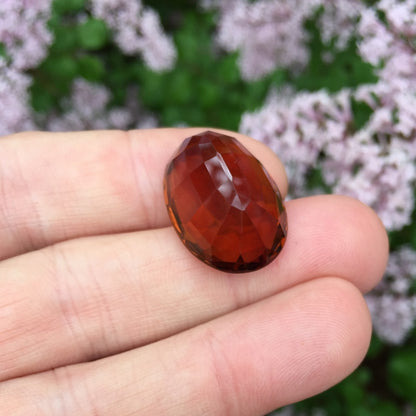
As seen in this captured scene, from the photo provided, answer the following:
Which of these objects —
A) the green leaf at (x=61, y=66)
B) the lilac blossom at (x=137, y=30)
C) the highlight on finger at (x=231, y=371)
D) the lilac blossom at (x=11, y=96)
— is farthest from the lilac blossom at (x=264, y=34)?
the highlight on finger at (x=231, y=371)

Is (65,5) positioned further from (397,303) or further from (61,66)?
(397,303)

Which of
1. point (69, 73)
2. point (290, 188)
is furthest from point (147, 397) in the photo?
point (69, 73)

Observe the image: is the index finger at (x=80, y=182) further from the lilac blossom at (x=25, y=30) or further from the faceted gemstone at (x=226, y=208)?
the lilac blossom at (x=25, y=30)

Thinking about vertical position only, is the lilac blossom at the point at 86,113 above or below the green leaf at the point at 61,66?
below

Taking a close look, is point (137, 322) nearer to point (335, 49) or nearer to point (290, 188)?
point (290, 188)

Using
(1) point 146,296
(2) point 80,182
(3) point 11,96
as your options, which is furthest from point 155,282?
(3) point 11,96

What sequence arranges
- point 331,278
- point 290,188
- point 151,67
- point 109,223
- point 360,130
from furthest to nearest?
point 151,67 → point 290,188 → point 360,130 → point 109,223 → point 331,278
